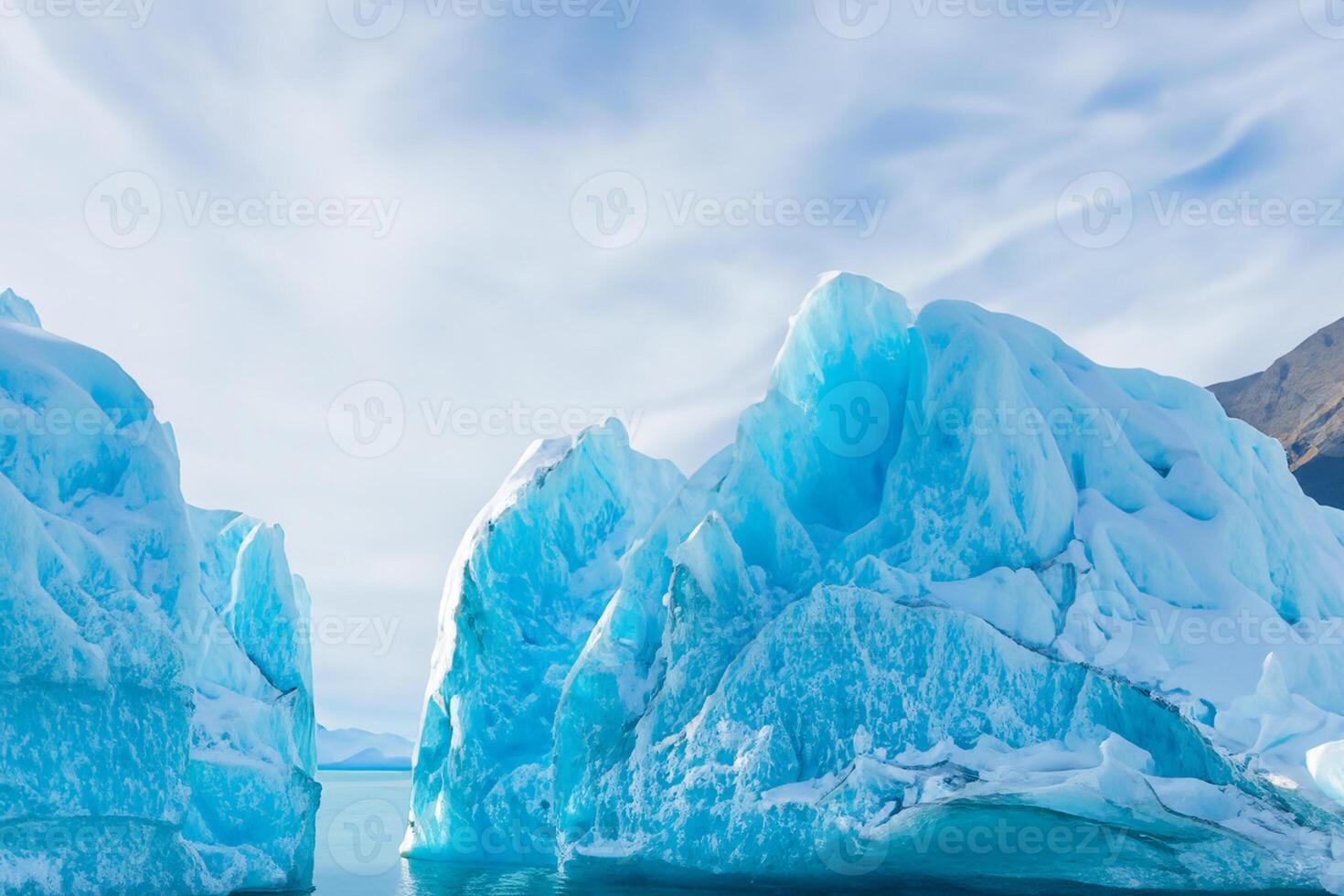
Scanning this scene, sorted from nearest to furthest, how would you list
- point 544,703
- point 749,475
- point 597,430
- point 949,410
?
point 949,410, point 749,475, point 544,703, point 597,430

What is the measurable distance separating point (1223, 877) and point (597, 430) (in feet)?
58.7

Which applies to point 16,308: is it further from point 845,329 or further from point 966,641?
point 966,641

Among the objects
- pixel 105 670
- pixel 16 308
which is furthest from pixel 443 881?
pixel 16 308

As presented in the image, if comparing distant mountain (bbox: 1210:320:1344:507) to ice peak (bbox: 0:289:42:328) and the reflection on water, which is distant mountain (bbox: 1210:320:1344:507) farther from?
ice peak (bbox: 0:289:42:328)

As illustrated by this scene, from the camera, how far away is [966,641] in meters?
15.8

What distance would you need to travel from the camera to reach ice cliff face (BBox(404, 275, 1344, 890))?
13.8 m

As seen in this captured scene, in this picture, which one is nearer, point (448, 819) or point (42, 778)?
point (42, 778)

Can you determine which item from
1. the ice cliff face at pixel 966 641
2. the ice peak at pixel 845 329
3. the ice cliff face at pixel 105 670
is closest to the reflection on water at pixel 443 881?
the ice cliff face at pixel 966 641

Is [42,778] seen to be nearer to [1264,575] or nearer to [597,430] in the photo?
[597,430]

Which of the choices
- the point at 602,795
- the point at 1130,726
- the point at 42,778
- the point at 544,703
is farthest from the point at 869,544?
the point at 42,778

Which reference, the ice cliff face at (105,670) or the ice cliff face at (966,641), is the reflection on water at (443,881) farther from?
the ice cliff face at (105,670)

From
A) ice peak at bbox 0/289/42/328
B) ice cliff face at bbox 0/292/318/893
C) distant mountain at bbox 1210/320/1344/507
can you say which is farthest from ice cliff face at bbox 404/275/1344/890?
distant mountain at bbox 1210/320/1344/507

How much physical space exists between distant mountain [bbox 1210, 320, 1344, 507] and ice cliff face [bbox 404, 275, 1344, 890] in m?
31.8

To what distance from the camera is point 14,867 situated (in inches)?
558
